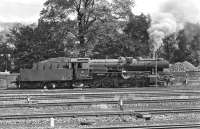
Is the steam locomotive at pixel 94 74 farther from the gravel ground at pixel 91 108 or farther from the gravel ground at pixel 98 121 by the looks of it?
the gravel ground at pixel 98 121

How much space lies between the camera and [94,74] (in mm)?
40500

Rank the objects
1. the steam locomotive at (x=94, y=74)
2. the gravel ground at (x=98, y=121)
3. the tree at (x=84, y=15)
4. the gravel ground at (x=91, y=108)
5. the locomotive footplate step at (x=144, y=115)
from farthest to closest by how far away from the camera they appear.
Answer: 1. the tree at (x=84, y=15)
2. the steam locomotive at (x=94, y=74)
3. the gravel ground at (x=91, y=108)
4. the locomotive footplate step at (x=144, y=115)
5. the gravel ground at (x=98, y=121)

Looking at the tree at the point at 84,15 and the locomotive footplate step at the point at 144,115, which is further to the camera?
the tree at the point at 84,15

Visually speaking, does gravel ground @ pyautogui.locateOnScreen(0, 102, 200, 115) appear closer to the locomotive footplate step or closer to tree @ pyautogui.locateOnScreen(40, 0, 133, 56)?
the locomotive footplate step

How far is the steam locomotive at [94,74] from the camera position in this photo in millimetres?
39969

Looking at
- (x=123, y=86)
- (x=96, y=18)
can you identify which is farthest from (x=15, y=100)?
(x=96, y=18)

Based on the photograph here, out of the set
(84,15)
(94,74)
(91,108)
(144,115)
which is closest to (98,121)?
(144,115)

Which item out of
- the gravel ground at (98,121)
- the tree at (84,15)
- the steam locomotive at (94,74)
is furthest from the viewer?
the tree at (84,15)

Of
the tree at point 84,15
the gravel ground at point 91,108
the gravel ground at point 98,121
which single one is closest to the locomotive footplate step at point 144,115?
the gravel ground at point 98,121

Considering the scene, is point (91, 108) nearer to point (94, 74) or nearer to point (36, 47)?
point (94, 74)

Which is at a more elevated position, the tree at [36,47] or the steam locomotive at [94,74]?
the tree at [36,47]

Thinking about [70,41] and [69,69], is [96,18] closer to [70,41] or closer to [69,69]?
[70,41]

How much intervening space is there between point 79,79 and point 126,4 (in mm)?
21391

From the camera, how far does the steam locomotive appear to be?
40.0 meters
